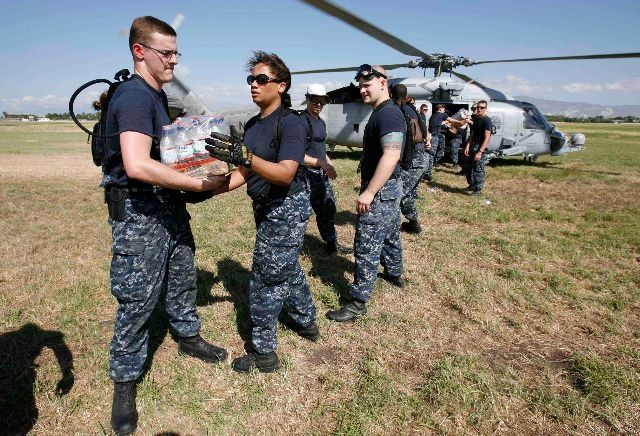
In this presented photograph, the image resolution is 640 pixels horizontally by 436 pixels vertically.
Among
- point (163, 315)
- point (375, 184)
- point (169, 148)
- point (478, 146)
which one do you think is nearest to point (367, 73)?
point (375, 184)

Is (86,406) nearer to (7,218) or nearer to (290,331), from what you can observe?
(290,331)

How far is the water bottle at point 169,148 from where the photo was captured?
2.15 m

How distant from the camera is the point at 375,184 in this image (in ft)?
11.0

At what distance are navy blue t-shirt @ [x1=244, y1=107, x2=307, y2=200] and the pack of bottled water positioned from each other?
0.43m

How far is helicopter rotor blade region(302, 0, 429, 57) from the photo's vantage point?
353 cm

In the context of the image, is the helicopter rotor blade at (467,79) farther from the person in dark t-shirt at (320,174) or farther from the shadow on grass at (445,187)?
the person in dark t-shirt at (320,174)

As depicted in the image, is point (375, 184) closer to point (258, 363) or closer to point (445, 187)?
point (258, 363)

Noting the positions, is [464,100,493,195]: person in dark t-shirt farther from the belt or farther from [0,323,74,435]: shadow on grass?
[0,323,74,435]: shadow on grass

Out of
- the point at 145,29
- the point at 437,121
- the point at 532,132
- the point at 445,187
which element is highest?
the point at 145,29

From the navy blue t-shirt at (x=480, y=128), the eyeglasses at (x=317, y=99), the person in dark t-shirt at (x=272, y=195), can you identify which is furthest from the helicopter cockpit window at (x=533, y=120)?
the person in dark t-shirt at (x=272, y=195)

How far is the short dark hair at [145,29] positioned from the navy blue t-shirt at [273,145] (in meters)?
0.77

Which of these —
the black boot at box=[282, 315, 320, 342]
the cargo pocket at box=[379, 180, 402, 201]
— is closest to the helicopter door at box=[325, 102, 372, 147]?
the cargo pocket at box=[379, 180, 402, 201]

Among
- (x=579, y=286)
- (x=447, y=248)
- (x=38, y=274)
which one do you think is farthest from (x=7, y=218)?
(x=579, y=286)

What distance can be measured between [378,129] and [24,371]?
11.1 ft
